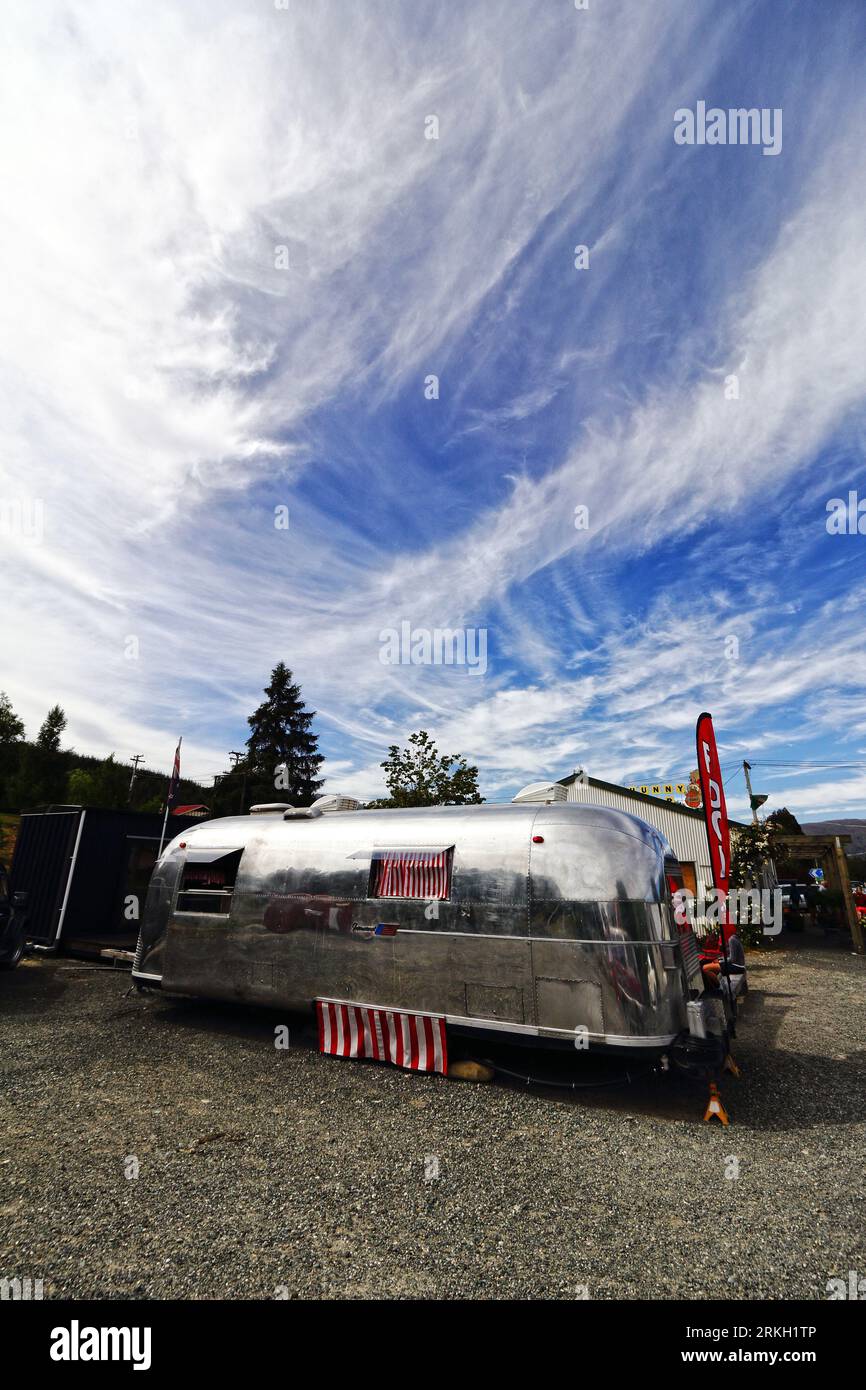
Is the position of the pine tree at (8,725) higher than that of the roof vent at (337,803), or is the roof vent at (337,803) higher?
the pine tree at (8,725)

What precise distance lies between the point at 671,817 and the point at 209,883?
22.7 meters

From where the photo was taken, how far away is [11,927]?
39.4 feet

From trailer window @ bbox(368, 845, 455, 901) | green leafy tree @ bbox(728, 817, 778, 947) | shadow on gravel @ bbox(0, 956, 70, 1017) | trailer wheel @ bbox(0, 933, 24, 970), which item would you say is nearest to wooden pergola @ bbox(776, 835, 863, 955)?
green leafy tree @ bbox(728, 817, 778, 947)

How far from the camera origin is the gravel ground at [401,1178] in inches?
154

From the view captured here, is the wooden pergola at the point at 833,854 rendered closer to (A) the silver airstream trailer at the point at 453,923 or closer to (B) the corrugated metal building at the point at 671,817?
(B) the corrugated metal building at the point at 671,817

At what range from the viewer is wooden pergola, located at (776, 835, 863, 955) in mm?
19047

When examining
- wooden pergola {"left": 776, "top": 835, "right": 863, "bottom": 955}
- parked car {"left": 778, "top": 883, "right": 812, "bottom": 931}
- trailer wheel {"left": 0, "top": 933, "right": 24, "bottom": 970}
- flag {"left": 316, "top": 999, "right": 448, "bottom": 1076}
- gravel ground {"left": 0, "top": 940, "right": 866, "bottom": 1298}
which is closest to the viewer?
gravel ground {"left": 0, "top": 940, "right": 866, "bottom": 1298}

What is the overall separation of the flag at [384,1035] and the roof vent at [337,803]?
2896 millimetres

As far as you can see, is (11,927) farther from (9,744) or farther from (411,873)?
(9,744)

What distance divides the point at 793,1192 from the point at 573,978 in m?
2.39

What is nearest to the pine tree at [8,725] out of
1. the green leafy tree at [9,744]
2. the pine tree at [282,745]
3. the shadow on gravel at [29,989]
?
the green leafy tree at [9,744]

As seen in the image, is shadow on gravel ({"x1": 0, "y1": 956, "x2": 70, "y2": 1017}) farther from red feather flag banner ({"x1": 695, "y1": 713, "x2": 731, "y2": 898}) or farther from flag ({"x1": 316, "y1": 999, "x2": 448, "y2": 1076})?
red feather flag banner ({"x1": 695, "y1": 713, "x2": 731, "y2": 898})

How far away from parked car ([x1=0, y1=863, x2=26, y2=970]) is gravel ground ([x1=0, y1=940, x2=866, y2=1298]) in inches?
148
